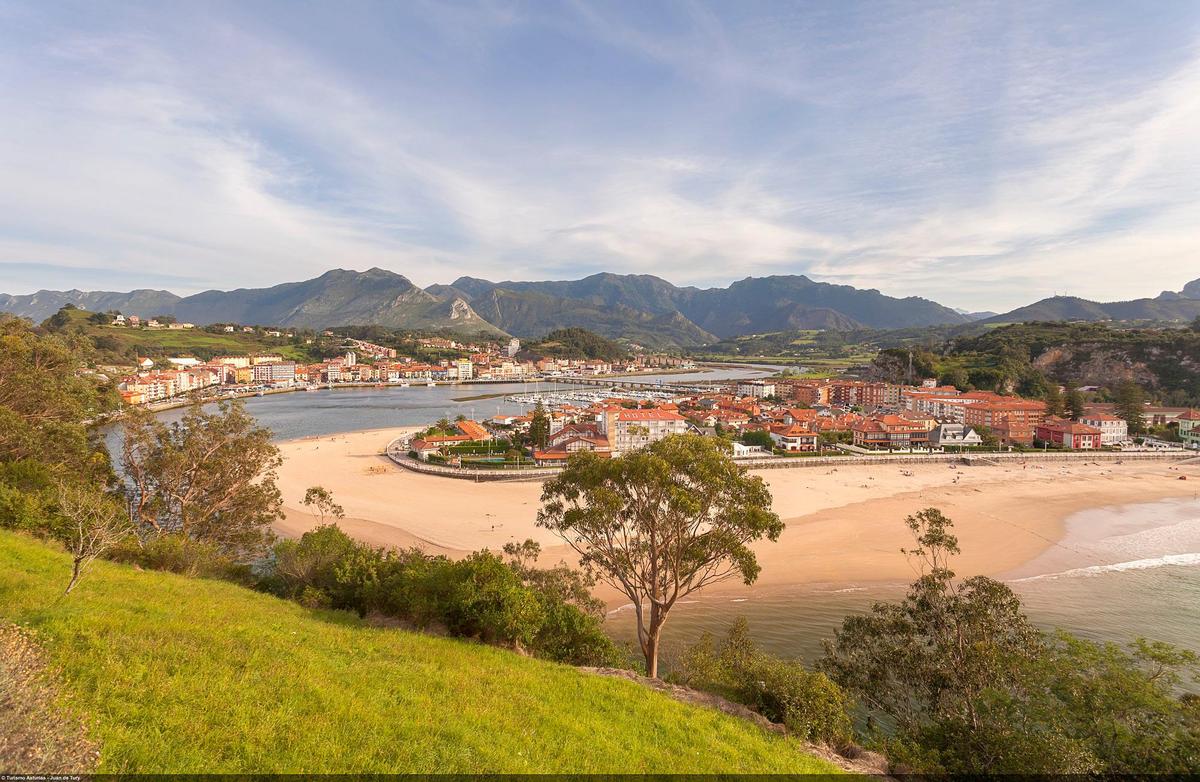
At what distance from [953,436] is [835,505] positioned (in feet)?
93.8

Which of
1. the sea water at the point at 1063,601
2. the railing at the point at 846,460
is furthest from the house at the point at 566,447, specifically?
the sea water at the point at 1063,601

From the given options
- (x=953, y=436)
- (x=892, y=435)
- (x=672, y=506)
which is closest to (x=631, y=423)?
(x=892, y=435)

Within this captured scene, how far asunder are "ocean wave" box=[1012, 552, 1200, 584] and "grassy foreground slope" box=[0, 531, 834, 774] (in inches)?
767

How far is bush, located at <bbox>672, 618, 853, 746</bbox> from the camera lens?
7879 millimetres

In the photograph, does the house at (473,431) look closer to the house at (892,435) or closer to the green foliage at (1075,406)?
the house at (892,435)

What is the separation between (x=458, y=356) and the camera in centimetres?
14500

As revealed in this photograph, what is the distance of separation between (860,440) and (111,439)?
64326mm

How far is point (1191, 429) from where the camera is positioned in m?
49.2

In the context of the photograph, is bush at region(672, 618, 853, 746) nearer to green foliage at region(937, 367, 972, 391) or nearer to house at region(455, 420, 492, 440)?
house at region(455, 420, 492, 440)

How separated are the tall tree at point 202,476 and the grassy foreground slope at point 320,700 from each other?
20.0 feet

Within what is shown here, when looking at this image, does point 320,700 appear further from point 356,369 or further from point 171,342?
point 171,342

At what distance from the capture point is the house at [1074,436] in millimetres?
46500

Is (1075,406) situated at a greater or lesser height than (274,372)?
greater

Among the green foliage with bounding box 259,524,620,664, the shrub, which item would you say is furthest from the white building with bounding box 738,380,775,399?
the green foliage with bounding box 259,524,620,664
